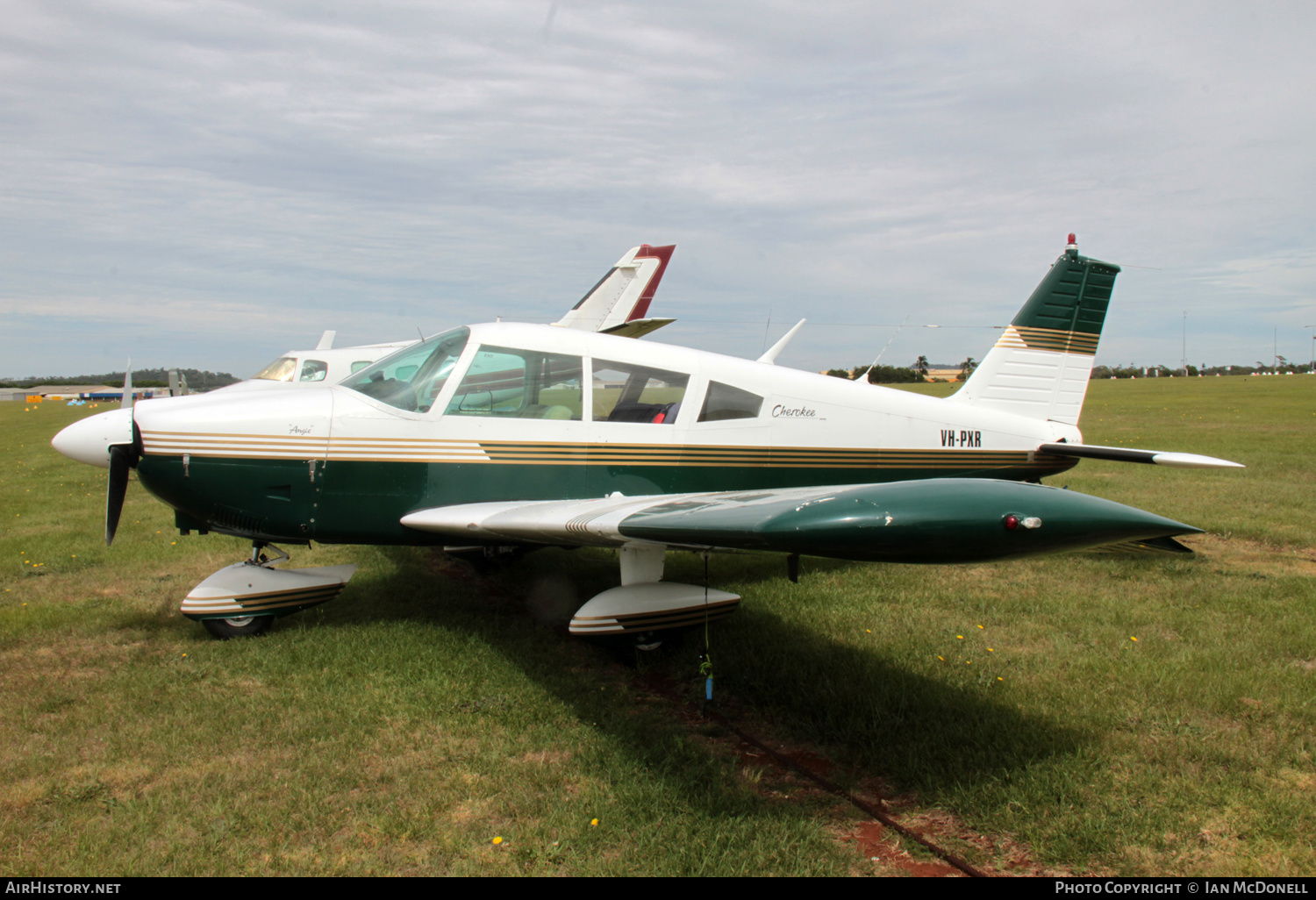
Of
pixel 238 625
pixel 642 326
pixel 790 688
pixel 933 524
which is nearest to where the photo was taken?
pixel 933 524

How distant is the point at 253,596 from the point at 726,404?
3493 mm

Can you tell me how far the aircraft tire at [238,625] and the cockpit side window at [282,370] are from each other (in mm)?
10052

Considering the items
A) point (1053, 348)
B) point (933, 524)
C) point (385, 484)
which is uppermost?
point (1053, 348)

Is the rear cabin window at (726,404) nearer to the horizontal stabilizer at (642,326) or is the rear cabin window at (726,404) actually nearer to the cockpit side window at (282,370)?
the cockpit side window at (282,370)

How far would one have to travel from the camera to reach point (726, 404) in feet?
17.7

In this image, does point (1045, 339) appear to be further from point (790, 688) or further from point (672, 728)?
point (672, 728)

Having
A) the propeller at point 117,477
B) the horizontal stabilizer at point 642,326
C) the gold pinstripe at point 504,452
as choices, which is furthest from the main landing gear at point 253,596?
the horizontal stabilizer at point 642,326

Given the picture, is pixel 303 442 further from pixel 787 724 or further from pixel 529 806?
pixel 787 724

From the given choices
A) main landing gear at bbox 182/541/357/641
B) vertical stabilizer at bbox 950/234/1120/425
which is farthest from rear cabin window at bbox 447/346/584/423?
vertical stabilizer at bbox 950/234/1120/425

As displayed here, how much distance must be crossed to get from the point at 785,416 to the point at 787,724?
2.42 meters

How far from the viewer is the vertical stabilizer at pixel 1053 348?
6793 millimetres

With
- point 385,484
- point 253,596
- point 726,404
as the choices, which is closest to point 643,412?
point 726,404

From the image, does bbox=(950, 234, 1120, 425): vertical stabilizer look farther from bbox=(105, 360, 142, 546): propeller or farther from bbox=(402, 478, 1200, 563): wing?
bbox=(105, 360, 142, 546): propeller

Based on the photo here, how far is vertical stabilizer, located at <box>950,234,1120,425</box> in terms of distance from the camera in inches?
267
